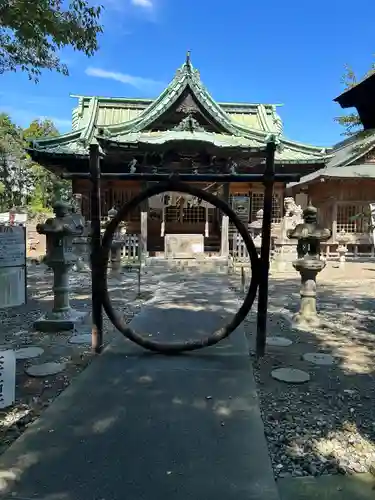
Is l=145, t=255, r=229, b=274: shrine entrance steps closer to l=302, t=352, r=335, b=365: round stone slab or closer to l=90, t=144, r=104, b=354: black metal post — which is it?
l=302, t=352, r=335, b=365: round stone slab

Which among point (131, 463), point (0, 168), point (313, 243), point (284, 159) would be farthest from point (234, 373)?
point (0, 168)

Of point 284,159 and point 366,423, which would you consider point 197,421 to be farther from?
point 284,159

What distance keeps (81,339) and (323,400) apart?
3.13 metres

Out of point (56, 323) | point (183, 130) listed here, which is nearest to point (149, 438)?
point (56, 323)

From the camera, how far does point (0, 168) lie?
91.0 ft

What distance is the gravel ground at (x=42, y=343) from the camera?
10.2 feet

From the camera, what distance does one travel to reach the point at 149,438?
2.55m

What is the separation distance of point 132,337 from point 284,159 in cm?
1292

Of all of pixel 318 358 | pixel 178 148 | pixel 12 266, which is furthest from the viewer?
pixel 178 148

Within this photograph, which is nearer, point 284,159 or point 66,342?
point 66,342

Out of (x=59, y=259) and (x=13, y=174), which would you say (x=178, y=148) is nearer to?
(x=59, y=259)

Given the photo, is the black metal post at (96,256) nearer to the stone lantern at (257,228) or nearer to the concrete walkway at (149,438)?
the concrete walkway at (149,438)

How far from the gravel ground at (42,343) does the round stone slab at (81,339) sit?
9cm

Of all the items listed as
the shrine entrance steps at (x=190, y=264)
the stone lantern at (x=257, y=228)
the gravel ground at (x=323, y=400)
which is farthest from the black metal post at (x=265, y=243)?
the stone lantern at (x=257, y=228)
